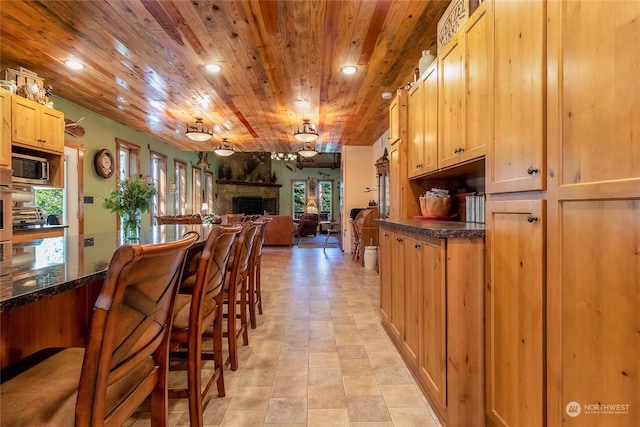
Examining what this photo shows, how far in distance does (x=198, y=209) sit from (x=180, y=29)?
8.14 metres

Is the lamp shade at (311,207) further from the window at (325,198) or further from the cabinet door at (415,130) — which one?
the cabinet door at (415,130)

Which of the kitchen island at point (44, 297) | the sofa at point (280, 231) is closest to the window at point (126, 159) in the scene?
the sofa at point (280, 231)

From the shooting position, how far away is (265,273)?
5164 mm

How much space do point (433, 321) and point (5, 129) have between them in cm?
424

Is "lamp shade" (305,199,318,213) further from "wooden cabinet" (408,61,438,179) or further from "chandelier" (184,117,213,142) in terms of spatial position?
"wooden cabinet" (408,61,438,179)

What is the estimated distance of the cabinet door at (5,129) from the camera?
9.67ft

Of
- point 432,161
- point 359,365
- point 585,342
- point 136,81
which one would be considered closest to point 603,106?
point 585,342

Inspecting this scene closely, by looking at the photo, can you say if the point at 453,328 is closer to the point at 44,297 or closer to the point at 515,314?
the point at 515,314

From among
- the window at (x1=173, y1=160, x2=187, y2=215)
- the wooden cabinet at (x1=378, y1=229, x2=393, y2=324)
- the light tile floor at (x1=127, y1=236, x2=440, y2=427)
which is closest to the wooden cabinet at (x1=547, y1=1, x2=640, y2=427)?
the light tile floor at (x1=127, y1=236, x2=440, y2=427)

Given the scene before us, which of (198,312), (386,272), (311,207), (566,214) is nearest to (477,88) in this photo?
(566,214)

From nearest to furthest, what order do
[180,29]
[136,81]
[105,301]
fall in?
1. [105,301]
2. [180,29]
3. [136,81]

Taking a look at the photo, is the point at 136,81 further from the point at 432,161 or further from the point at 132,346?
the point at 132,346

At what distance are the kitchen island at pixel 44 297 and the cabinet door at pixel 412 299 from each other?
1609 mm

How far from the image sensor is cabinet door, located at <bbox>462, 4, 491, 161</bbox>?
151 cm
